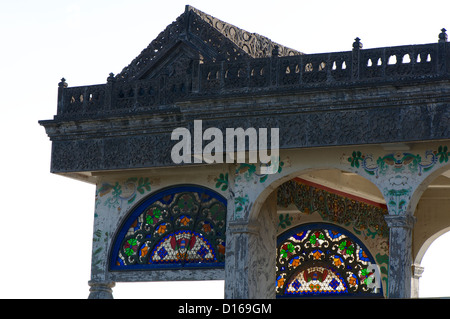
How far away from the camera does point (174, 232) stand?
13539mm

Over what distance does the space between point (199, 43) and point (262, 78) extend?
1.31m

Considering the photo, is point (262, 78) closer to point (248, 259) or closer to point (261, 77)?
point (261, 77)

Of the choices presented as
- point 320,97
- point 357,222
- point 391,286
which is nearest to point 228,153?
point 320,97

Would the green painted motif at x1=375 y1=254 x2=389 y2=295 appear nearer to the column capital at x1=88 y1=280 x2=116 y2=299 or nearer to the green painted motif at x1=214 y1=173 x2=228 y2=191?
the green painted motif at x1=214 y1=173 x2=228 y2=191

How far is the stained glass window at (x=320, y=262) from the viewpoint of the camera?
51.7 ft

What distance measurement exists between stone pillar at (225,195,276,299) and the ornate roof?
6.06 ft

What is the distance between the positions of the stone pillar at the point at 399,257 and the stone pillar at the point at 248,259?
1686 mm

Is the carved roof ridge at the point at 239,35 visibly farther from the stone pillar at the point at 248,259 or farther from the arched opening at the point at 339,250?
the arched opening at the point at 339,250

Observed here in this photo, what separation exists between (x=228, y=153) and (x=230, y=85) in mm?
762

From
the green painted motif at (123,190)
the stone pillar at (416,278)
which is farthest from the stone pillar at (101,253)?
the stone pillar at (416,278)

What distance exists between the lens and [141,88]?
13.6 m

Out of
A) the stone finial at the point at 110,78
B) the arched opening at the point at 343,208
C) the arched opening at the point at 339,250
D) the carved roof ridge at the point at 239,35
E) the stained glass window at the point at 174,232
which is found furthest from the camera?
the arched opening at the point at 339,250
